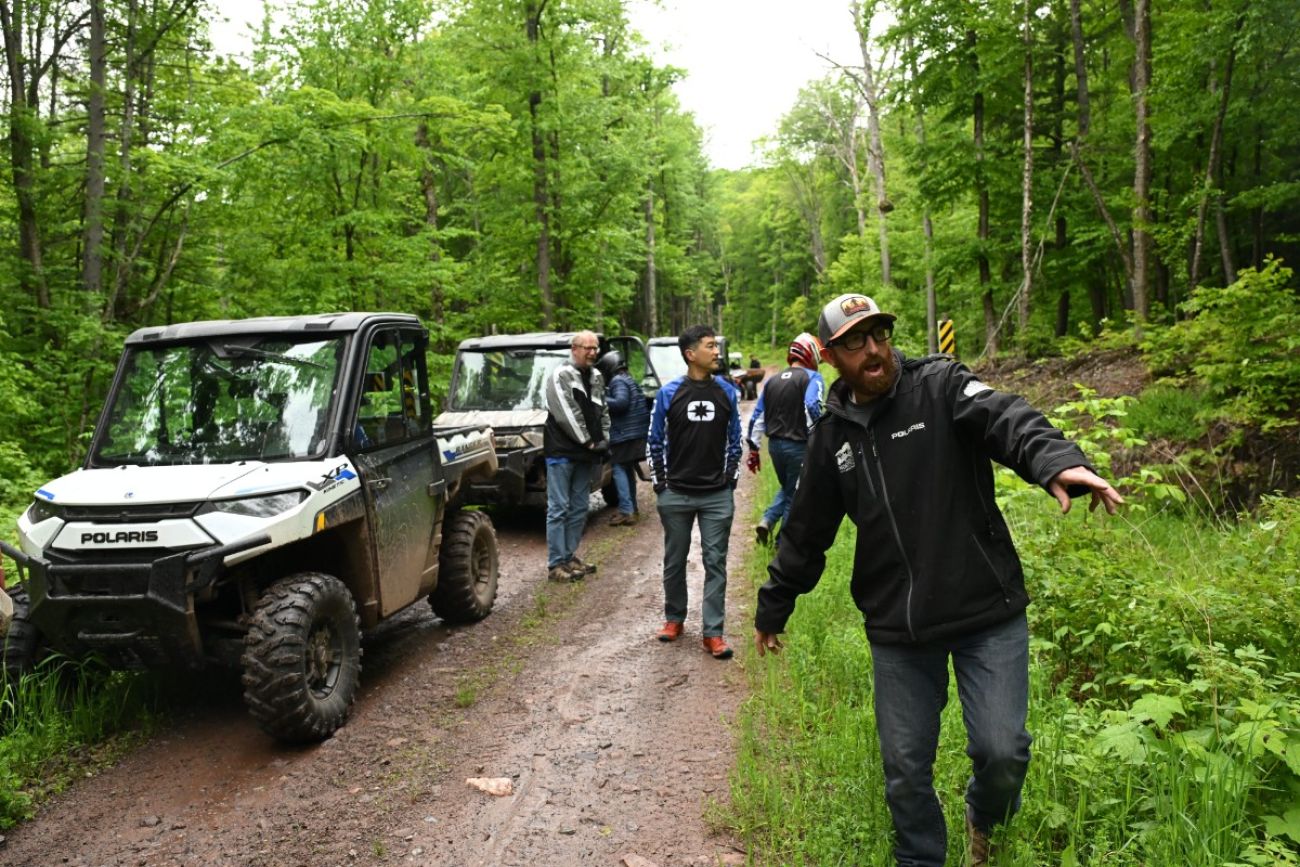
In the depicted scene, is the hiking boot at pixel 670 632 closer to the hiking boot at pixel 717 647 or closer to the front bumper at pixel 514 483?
the hiking boot at pixel 717 647

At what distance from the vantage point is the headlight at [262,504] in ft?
13.8

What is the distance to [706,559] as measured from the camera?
590 centimetres

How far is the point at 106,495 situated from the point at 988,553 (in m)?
4.28

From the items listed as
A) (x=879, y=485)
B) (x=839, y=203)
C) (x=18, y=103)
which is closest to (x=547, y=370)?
(x=18, y=103)

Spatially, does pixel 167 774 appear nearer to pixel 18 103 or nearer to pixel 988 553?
pixel 988 553

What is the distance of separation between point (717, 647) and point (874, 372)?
340 cm

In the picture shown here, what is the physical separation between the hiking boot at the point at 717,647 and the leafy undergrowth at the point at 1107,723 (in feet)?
0.58

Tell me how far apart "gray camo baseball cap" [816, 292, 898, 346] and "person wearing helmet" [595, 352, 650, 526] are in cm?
576

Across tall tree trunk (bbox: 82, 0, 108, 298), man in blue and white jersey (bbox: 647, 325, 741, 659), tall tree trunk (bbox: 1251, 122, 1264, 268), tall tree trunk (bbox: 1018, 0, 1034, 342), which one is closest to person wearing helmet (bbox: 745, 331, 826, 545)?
man in blue and white jersey (bbox: 647, 325, 741, 659)

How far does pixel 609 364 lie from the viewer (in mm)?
9133

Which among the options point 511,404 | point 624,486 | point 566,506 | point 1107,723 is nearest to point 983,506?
point 1107,723

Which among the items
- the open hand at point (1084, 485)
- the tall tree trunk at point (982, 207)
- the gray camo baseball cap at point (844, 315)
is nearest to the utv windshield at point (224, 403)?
the gray camo baseball cap at point (844, 315)

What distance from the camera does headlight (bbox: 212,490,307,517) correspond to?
4.21 m

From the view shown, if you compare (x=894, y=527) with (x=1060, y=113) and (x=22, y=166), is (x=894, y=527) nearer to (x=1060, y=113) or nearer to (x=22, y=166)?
(x=22, y=166)
